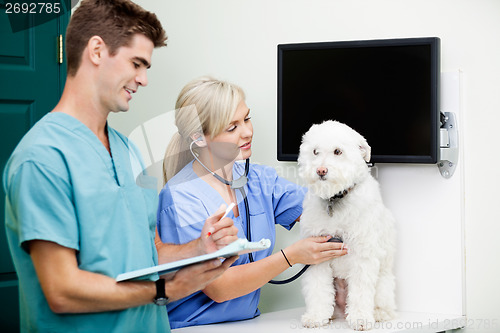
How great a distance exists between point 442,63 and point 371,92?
24 centimetres

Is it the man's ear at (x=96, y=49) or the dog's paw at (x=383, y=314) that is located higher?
the man's ear at (x=96, y=49)

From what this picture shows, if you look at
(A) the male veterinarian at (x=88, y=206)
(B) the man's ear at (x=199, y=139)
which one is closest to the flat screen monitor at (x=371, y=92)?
(B) the man's ear at (x=199, y=139)

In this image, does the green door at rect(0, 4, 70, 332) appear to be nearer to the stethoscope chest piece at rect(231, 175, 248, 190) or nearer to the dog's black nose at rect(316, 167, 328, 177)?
the stethoscope chest piece at rect(231, 175, 248, 190)

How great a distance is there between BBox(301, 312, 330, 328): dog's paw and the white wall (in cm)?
35

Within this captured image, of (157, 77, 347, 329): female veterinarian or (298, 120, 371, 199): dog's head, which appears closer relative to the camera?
(298, 120, 371, 199): dog's head

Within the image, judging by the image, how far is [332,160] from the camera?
1395mm

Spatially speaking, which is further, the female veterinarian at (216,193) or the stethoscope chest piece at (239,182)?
the stethoscope chest piece at (239,182)

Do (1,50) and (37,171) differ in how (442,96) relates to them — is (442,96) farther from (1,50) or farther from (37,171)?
(1,50)

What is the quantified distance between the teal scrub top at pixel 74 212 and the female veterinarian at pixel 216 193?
37 centimetres

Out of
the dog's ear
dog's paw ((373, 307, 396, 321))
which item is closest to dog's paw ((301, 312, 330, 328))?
dog's paw ((373, 307, 396, 321))

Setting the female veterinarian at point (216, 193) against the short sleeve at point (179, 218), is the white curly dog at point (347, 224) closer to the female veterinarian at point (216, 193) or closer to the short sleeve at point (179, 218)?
the female veterinarian at point (216, 193)

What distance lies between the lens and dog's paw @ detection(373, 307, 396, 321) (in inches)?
60.7

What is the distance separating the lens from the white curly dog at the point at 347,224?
141 cm

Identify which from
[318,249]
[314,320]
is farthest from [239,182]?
[314,320]
